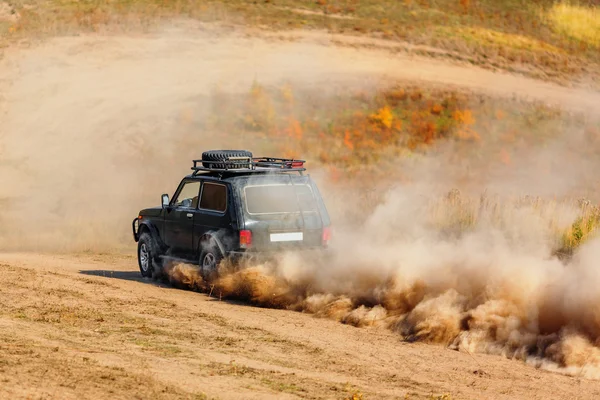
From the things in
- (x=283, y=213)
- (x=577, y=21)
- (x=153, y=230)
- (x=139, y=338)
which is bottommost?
(x=153, y=230)

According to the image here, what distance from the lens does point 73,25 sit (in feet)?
151

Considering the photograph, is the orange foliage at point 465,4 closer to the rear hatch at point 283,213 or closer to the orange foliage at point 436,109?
the orange foliage at point 436,109

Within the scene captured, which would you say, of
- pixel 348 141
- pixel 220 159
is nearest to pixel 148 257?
pixel 220 159

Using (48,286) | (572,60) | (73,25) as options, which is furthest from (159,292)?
(572,60)

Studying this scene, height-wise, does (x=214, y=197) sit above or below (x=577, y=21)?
below

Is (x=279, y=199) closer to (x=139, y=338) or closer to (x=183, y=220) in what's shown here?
(x=183, y=220)

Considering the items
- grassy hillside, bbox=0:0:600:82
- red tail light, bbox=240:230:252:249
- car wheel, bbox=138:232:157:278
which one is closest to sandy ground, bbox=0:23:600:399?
car wheel, bbox=138:232:157:278

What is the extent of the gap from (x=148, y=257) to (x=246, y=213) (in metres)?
3.04

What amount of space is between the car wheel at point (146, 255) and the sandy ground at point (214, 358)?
2.22 m

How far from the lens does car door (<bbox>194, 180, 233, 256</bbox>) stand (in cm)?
1448

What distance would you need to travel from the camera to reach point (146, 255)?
661 inches

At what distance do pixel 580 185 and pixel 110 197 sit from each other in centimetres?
1605

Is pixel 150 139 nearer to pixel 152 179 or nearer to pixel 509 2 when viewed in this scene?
pixel 152 179

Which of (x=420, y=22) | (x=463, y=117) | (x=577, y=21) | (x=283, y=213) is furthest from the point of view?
(x=577, y=21)
